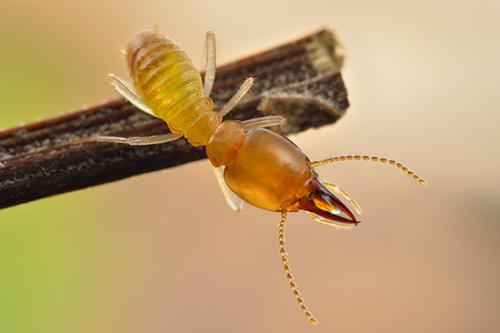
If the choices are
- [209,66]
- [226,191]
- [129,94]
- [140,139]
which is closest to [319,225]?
[226,191]

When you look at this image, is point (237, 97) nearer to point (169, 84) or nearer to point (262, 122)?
point (262, 122)

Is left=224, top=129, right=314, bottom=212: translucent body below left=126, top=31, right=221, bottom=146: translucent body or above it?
below

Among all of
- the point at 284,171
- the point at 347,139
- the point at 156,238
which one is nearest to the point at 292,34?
the point at 347,139

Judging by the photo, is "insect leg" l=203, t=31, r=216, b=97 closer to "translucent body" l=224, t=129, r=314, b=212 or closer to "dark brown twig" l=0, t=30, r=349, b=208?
"translucent body" l=224, t=129, r=314, b=212

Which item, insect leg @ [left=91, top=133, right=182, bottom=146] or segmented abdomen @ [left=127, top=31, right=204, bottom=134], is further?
segmented abdomen @ [left=127, top=31, right=204, bottom=134]

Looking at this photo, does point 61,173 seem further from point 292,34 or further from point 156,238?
point 292,34

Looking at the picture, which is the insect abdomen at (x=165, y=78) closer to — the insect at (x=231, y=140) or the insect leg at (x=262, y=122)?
the insect at (x=231, y=140)

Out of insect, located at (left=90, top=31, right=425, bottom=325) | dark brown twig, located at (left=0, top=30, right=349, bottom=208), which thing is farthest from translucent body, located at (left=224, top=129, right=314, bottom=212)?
dark brown twig, located at (left=0, top=30, right=349, bottom=208)
